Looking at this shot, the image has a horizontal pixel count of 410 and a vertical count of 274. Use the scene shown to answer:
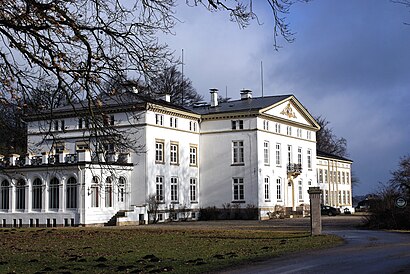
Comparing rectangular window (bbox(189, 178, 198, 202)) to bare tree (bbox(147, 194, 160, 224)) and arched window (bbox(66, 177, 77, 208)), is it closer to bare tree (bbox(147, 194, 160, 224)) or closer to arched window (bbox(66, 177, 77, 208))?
bare tree (bbox(147, 194, 160, 224))

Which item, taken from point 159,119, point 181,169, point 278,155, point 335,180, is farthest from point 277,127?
point 335,180

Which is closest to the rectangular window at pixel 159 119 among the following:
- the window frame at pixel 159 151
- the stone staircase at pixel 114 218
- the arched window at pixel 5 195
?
the window frame at pixel 159 151

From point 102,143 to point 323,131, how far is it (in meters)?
85.9

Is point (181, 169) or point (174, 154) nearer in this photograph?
point (174, 154)

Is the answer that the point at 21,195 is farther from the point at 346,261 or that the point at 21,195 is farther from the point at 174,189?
the point at 346,261

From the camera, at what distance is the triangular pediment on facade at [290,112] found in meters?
56.9

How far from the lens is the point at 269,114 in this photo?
184ft

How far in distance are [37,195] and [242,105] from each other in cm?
2004

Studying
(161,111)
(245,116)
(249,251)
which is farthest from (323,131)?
(249,251)

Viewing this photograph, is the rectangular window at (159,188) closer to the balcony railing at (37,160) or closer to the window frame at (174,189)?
the window frame at (174,189)

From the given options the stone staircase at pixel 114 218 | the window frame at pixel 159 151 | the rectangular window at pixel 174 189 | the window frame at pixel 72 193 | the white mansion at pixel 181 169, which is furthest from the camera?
the rectangular window at pixel 174 189

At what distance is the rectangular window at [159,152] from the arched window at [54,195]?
321 inches

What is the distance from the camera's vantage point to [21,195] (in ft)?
158

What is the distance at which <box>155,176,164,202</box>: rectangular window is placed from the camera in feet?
165
